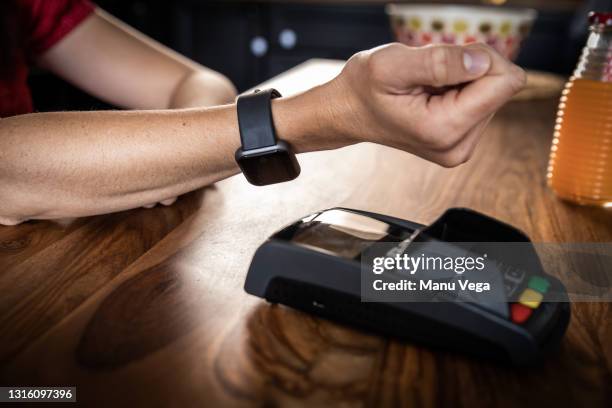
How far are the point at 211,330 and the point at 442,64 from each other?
12.4 inches

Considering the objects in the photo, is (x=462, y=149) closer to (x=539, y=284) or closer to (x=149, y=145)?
(x=539, y=284)

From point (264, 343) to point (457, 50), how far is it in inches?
12.5

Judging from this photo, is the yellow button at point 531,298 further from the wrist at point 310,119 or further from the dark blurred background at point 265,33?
the dark blurred background at point 265,33

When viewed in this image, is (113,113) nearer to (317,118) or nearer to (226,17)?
(317,118)

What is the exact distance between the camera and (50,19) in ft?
4.08

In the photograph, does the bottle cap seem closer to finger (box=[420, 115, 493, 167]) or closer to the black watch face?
finger (box=[420, 115, 493, 167])

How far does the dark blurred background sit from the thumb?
7.70 ft

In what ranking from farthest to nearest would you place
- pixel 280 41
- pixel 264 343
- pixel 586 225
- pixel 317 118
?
pixel 280 41 < pixel 586 225 < pixel 317 118 < pixel 264 343

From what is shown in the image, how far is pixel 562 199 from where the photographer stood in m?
0.89

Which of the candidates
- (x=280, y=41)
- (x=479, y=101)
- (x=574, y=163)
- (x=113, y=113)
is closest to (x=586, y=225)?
(x=574, y=163)

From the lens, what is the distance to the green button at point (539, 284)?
1.69 ft

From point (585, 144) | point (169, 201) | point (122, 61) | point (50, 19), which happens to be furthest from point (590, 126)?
point (50, 19)

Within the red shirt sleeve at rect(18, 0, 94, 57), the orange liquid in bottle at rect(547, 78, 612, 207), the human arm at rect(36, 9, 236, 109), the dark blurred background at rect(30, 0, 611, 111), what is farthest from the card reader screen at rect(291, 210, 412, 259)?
the dark blurred background at rect(30, 0, 611, 111)

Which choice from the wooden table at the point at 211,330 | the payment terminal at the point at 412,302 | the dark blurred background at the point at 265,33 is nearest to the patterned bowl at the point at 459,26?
the wooden table at the point at 211,330
